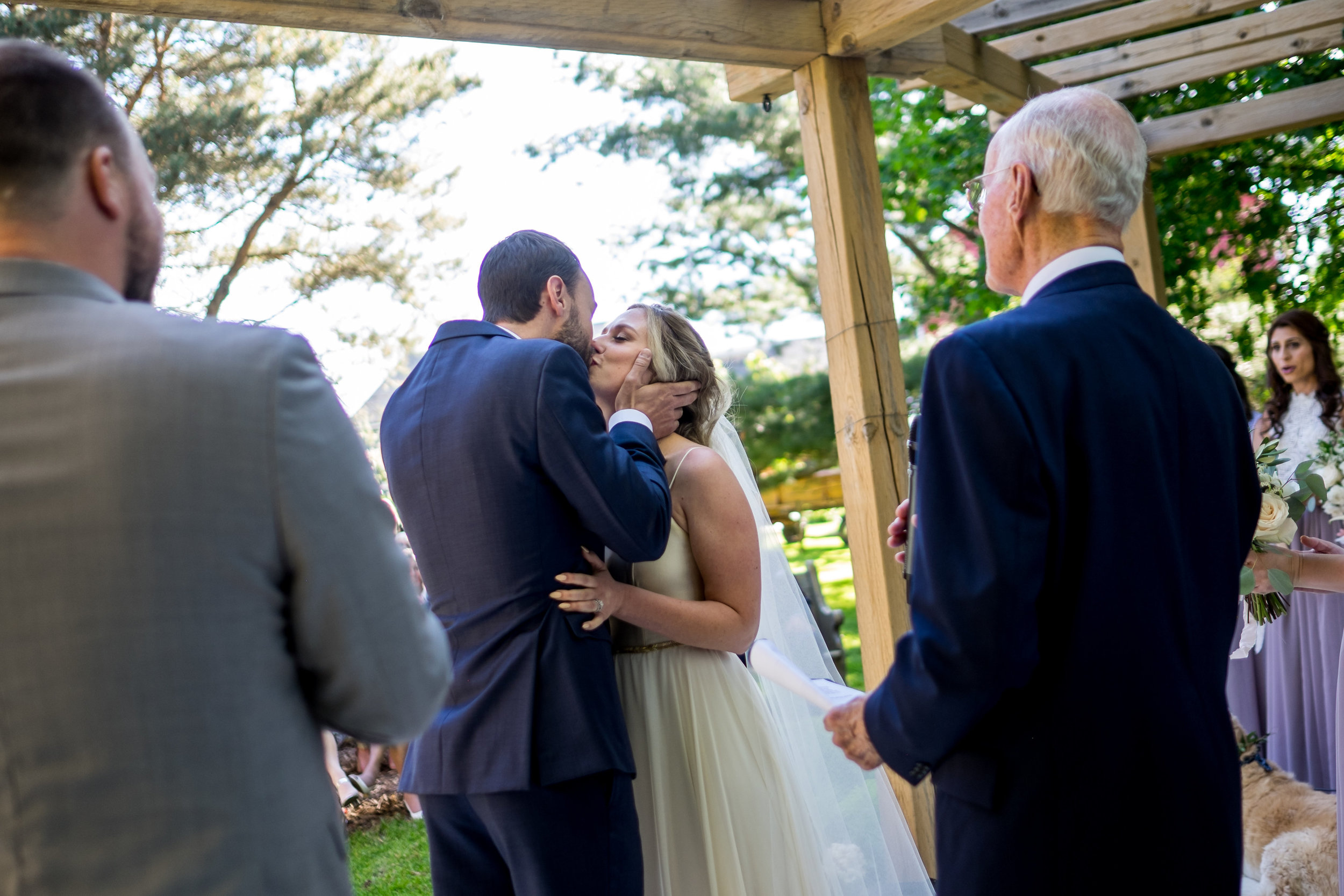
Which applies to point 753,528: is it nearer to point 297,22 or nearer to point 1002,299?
point 297,22

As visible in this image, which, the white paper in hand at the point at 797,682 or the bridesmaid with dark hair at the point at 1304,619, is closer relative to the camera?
the white paper in hand at the point at 797,682

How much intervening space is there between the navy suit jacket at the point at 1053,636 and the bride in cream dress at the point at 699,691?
86cm

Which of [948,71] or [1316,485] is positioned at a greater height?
[948,71]

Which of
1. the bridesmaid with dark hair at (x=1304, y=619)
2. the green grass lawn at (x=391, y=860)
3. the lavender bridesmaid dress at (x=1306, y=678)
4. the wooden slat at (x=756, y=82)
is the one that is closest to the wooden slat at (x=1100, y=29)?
the bridesmaid with dark hair at (x=1304, y=619)

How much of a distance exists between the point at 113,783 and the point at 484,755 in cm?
98

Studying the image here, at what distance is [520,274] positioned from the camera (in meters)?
2.27

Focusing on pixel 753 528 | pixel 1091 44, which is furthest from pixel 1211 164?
pixel 753 528

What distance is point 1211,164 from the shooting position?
6.50m

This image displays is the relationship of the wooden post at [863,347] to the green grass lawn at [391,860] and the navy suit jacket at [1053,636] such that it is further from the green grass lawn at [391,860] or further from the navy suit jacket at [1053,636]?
the green grass lawn at [391,860]

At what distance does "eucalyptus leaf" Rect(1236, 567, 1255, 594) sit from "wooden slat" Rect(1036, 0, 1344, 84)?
142 inches

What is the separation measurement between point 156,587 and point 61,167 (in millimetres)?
442

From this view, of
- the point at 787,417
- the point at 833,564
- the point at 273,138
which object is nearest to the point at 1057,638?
the point at 273,138

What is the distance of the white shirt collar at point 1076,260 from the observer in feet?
5.28

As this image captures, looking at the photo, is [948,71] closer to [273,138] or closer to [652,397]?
[652,397]
